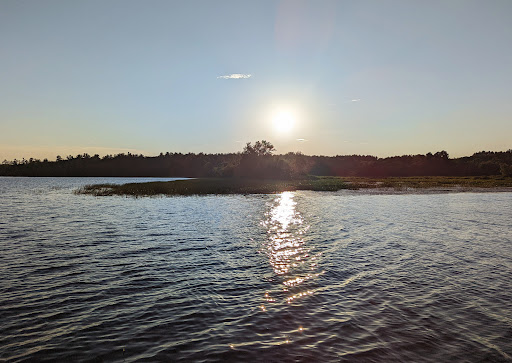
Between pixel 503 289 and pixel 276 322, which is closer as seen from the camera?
pixel 276 322

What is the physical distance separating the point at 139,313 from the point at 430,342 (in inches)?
394

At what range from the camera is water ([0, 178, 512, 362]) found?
9695 millimetres

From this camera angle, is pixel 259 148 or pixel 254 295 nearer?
pixel 254 295

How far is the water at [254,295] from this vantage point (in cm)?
970

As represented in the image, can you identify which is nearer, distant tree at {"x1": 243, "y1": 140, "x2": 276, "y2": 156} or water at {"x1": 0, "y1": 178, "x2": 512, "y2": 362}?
water at {"x1": 0, "y1": 178, "x2": 512, "y2": 362}

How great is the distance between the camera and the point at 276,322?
37.7 feet

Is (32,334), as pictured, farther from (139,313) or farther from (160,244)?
(160,244)

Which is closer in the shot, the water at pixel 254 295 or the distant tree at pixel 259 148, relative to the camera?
the water at pixel 254 295

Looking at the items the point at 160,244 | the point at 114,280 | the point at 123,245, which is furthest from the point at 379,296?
the point at 123,245

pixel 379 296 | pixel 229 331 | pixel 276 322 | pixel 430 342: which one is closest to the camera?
pixel 430 342

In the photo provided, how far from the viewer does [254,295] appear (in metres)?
14.2

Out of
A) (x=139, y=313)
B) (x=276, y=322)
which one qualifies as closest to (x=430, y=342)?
(x=276, y=322)

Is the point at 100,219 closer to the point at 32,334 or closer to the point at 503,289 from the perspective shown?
the point at 32,334

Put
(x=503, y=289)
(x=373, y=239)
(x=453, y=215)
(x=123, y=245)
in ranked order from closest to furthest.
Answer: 1. (x=503, y=289)
2. (x=123, y=245)
3. (x=373, y=239)
4. (x=453, y=215)
